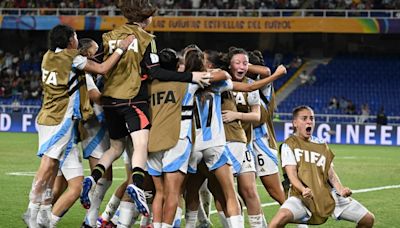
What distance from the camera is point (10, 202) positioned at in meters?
14.3

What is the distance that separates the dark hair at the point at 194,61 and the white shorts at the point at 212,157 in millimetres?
832

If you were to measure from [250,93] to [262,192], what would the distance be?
6171mm

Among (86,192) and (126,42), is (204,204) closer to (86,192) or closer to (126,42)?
(86,192)

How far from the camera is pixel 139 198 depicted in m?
9.48

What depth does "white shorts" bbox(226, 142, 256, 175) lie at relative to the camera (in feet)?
34.2

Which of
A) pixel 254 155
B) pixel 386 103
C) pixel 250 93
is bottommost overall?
pixel 386 103

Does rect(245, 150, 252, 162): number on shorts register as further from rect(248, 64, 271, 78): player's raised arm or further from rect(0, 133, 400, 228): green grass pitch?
rect(0, 133, 400, 228): green grass pitch

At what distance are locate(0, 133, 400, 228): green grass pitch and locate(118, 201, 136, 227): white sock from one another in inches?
67.4

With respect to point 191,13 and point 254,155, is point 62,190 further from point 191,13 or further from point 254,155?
point 191,13

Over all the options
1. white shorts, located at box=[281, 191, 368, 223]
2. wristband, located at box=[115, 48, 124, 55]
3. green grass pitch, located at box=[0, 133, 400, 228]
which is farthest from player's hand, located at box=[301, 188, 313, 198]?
green grass pitch, located at box=[0, 133, 400, 228]

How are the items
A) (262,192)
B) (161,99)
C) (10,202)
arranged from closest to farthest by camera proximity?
(161,99) → (10,202) → (262,192)

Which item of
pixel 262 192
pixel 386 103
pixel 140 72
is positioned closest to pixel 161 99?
pixel 140 72

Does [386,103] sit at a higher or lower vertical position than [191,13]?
lower

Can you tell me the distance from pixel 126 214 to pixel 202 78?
1.80 meters
